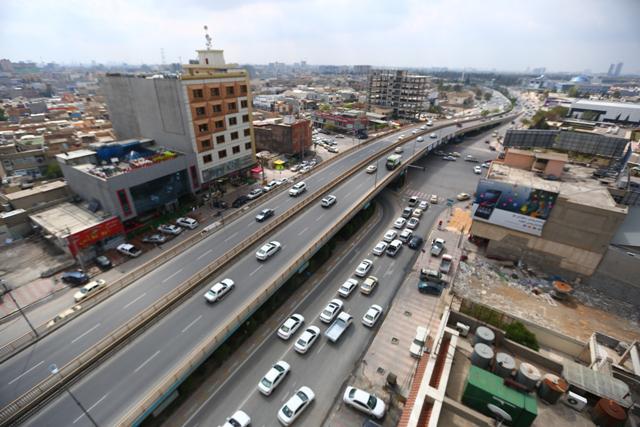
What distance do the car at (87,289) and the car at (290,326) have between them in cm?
2547

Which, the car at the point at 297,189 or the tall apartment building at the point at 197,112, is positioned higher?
the tall apartment building at the point at 197,112

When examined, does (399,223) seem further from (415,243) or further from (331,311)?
(331,311)

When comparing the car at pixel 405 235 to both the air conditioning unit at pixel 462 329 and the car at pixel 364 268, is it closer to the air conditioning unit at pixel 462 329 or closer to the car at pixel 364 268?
the car at pixel 364 268

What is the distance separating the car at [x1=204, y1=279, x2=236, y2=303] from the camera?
29625mm

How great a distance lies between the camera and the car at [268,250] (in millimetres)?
35938

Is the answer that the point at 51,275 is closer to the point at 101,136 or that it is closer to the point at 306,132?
the point at 101,136

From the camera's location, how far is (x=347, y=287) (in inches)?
1449

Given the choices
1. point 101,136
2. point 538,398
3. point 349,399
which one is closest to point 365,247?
point 349,399

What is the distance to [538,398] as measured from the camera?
14.9 m

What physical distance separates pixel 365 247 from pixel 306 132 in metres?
51.4

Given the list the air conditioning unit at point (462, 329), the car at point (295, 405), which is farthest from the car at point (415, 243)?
the car at point (295, 405)

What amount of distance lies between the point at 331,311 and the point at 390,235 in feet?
66.1

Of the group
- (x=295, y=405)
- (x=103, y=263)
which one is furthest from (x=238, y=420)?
(x=103, y=263)

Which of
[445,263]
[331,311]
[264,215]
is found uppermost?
[264,215]
